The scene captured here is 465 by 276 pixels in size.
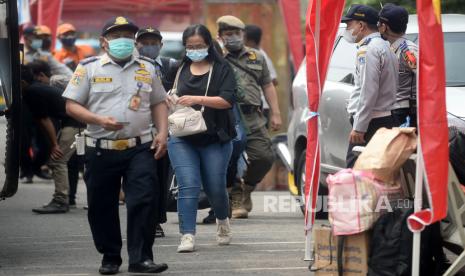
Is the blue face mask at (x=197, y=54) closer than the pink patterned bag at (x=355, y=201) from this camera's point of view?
No

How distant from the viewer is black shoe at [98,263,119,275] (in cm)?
869

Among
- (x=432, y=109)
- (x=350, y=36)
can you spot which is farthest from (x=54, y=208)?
(x=432, y=109)

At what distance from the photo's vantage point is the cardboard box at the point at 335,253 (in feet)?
25.1

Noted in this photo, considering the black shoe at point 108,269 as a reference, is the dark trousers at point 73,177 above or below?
above

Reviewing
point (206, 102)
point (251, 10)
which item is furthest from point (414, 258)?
point (251, 10)

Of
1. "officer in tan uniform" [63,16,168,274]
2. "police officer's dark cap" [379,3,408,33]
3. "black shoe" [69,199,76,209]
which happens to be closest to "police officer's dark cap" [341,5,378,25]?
"police officer's dark cap" [379,3,408,33]

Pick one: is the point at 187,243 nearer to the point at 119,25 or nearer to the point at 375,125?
the point at 375,125

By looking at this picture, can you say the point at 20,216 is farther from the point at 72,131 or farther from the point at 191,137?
the point at 191,137

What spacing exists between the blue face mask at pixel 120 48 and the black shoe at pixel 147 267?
4.76 feet

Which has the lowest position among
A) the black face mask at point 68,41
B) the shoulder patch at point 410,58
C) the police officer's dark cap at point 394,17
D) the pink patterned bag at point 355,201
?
the pink patterned bag at point 355,201

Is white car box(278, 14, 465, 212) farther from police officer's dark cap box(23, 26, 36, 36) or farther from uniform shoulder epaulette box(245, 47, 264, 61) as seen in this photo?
police officer's dark cap box(23, 26, 36, 36)

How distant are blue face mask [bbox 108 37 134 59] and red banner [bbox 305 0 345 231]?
49.3 inches

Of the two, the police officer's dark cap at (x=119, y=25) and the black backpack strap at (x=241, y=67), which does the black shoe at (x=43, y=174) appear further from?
the police officer's dark cap at (x=119, y=25)

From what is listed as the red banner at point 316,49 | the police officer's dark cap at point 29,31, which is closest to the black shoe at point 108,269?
the red banner at point 316,49
